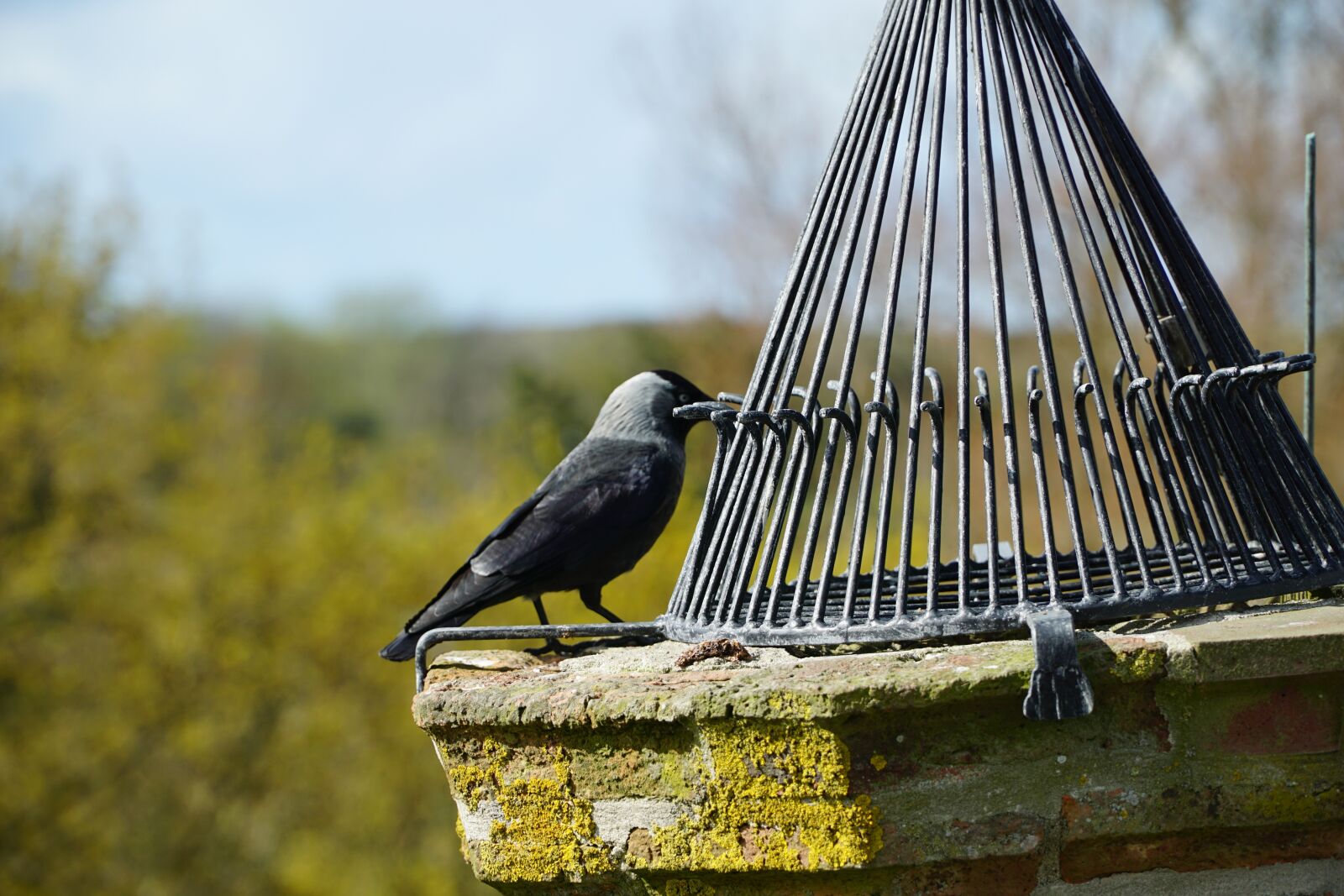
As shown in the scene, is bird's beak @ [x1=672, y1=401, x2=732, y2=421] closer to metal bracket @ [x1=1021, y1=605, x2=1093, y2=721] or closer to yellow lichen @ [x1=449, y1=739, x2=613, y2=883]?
yellow lichen @ [x1=449, y1=739, x2=613, y2=883]

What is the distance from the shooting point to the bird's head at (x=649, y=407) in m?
4.04

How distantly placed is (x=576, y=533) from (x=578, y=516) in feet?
0.16

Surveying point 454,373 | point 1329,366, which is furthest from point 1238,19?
point 454,373

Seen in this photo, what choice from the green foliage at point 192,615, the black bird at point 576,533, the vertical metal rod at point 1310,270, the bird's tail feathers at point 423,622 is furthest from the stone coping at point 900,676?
the green foliage at point 192,615

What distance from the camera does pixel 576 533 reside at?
3.62 m

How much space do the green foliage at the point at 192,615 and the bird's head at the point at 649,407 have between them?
7.88 meters

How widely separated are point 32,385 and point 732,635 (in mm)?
13364

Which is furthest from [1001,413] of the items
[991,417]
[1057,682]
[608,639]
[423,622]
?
[423,622]

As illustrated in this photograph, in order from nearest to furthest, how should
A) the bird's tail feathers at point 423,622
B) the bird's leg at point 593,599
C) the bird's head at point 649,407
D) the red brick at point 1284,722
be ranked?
1. the red brick at point 1284,722
2. the bird's tail feathers at point 423,622
3. the bird's leg at point 593,599
4. the bird's head at point 649,407

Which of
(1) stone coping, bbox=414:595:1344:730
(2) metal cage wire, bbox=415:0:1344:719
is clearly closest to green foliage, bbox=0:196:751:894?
(2) metal cage wire, bbox=415:0:1344:719

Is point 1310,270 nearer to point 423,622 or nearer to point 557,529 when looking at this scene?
point 557,529

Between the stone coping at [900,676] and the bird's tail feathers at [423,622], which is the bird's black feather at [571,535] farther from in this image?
the stone coping at [900,676]

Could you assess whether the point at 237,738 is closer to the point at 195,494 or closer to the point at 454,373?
the point at 195,494

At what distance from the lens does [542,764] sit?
1966 millimetres
